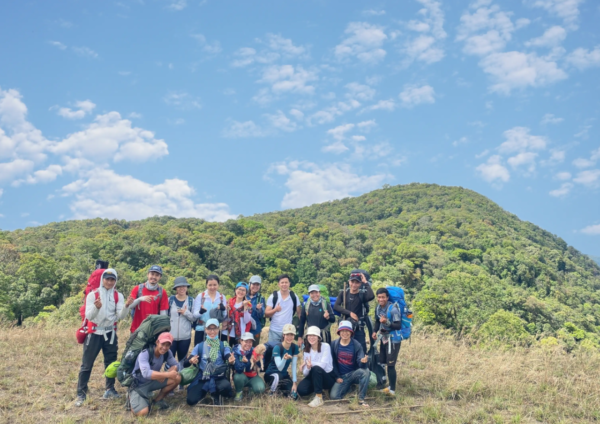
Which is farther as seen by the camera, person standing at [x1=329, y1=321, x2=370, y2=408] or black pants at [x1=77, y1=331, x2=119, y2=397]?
person standing at [x1=329, y1=321, x2=370, y2=408]

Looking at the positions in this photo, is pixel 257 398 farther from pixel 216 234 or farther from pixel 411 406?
pixel 216 234

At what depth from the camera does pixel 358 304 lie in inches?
233

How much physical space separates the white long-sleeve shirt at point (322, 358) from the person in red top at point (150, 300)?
2.31 m

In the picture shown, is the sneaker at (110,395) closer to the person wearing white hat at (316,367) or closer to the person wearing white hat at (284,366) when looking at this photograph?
the person wearing white hat at (284,366)

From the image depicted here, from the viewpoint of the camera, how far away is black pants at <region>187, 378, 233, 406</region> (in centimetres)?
519

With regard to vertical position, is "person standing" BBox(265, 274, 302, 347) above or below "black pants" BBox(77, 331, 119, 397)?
above

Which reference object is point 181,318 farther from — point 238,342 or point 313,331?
point 313,331

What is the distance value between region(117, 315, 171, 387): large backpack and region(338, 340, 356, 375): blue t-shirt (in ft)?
8.75

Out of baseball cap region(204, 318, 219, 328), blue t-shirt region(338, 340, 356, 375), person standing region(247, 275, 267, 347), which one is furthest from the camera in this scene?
person standing region(247, 275, 267, 347)

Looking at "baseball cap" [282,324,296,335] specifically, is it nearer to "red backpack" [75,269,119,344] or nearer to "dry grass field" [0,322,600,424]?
"dry grass field" [0,322,600,424]

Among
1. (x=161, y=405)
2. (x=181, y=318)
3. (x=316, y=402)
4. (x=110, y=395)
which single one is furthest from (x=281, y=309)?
(x=110, y=395)

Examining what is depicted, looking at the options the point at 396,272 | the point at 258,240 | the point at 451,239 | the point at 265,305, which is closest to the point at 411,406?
the point at 265,305

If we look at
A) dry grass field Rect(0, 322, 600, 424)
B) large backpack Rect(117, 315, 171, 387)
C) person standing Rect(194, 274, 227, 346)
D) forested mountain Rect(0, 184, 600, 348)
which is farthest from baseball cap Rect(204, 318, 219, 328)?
forested mountain Rect(0, 184, 600, 348)

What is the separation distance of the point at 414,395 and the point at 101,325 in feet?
16.2
